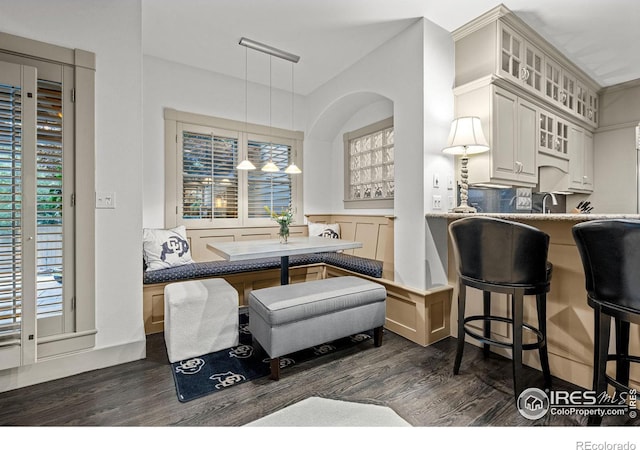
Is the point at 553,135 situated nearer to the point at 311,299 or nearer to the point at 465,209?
the point at 465,209

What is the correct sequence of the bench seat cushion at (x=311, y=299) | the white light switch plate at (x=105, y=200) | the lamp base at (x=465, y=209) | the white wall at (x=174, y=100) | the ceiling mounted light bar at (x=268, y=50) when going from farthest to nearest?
the white wall at (x=174, y=100), the ceiling mounted light bar at (x=268, y=50), the lamp base at (x=465, y=209), the white light switch plate at (x=105, y=200), the bench seat cushion at (x=311, y=299)

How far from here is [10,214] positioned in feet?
5.97

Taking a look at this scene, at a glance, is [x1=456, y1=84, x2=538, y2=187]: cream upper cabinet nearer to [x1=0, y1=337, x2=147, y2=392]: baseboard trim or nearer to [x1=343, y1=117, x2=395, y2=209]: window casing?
[x1=343, y1=117, x2=395, y2=209]: window casing

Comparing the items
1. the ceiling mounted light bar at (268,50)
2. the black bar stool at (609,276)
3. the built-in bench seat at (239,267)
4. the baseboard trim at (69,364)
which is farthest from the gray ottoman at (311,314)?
the ceiling mounted light bar at (268,50)

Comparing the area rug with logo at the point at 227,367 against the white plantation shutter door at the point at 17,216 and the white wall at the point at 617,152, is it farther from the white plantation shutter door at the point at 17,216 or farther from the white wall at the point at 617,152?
the white wall at the point at 617,152

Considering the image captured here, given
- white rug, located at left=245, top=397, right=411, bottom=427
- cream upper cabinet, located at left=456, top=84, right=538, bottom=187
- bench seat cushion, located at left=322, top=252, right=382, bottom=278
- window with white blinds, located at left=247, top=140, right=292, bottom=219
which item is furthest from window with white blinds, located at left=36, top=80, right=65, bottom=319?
cream upper cabinet, located at left=456, top=84, right=538, bottom=187

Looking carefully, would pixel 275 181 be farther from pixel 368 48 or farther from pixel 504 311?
pixel 504 311

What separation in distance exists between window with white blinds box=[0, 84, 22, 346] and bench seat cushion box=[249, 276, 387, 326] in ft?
4.70

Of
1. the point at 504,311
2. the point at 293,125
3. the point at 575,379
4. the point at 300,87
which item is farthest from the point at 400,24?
the point at 575,379

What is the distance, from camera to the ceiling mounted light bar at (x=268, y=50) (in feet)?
9.85

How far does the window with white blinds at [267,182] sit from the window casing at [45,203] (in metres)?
2.05

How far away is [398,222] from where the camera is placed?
288cm

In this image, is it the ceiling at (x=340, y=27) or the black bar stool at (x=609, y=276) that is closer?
the black bar stool at (x=609, y=276)

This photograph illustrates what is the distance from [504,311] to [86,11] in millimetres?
3804
